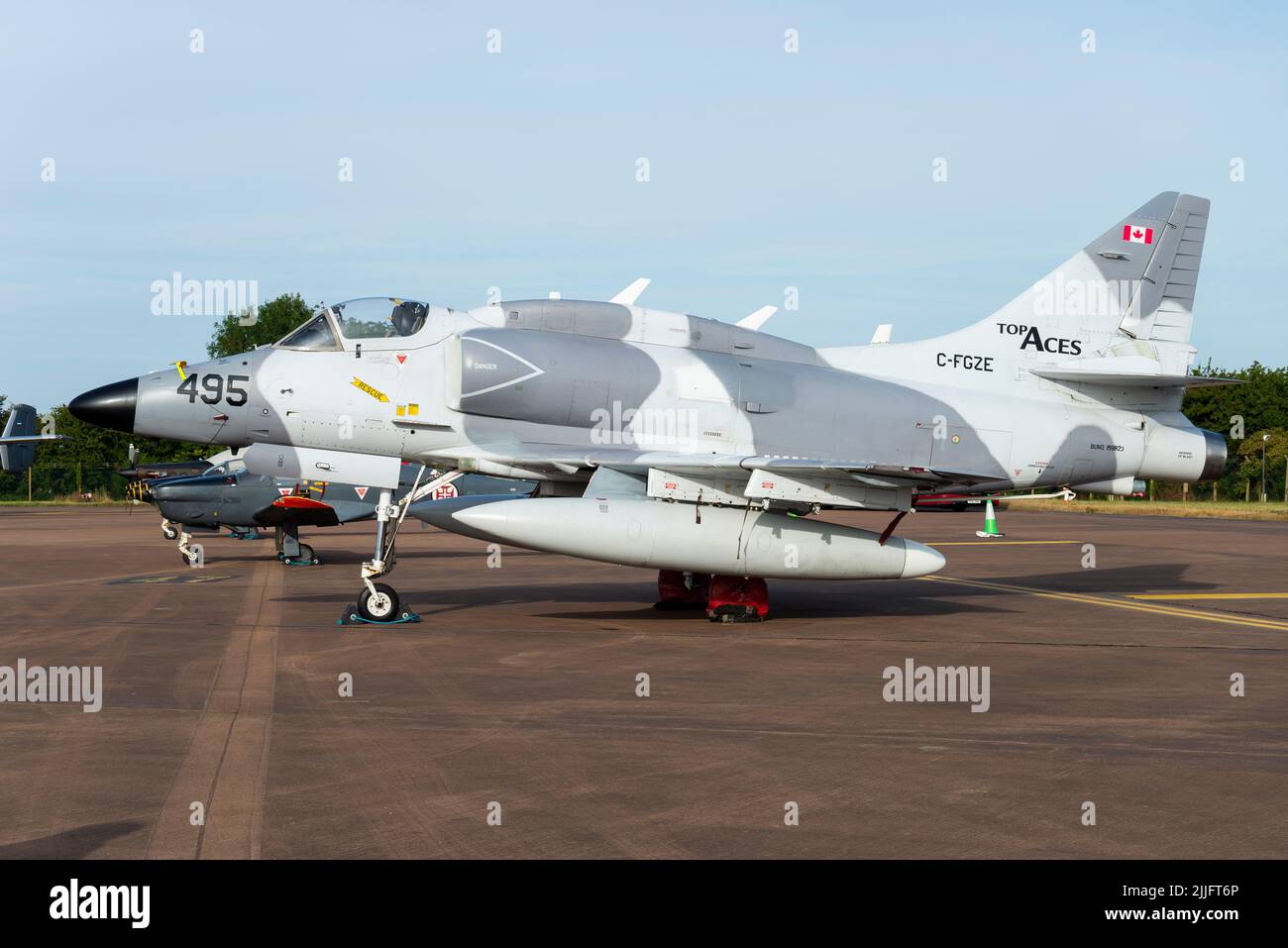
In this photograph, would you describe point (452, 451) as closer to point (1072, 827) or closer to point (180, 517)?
point (1072, 827)

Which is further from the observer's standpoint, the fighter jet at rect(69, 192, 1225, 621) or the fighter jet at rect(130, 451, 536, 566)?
the fighter jet at rect(130, 451, 536, 566)

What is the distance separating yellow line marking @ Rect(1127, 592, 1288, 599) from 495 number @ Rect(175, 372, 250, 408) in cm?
1368

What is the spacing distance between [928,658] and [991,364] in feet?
20.7

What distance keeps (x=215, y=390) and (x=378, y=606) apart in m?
3.33

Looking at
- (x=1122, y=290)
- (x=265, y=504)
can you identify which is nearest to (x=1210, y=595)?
(x=1122, y=290)

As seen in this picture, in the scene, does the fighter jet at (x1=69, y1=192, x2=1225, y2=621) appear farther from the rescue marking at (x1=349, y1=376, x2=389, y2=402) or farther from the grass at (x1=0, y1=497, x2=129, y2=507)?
the grass at (x1=0, y1=497, x2=129, y2=507)

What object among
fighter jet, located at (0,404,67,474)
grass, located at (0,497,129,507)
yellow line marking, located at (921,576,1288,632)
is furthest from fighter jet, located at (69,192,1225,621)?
grass, located at (0,497,129,507)

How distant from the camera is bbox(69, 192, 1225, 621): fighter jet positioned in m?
14.0

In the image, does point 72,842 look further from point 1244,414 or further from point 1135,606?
point 1244,414

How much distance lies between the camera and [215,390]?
1418cm

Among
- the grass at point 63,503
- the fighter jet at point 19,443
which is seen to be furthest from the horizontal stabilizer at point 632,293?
the grass at point 63,503

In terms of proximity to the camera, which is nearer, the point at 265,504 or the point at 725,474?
the point at 725,474

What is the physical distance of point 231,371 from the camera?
1430cm
